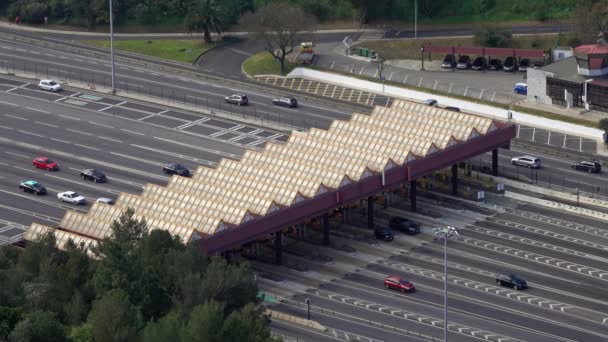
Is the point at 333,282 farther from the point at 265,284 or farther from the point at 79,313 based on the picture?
the point at 79,313

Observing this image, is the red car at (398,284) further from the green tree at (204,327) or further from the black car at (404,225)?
the green tree at (204,327)

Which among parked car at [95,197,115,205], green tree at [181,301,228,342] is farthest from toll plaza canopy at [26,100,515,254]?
green tree at [181,301,228,342]

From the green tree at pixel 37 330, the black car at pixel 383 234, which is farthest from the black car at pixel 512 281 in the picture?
the green tree at pixel 37 330

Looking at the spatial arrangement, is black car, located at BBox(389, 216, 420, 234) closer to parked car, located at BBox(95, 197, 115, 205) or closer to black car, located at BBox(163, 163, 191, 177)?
black car, located at BBox(163, 163, 191, 177)

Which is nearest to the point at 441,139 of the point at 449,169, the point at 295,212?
the point at 449,169

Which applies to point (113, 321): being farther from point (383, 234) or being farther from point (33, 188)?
point (33, 188)

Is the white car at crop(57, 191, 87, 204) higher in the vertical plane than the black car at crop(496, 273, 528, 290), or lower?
higher
